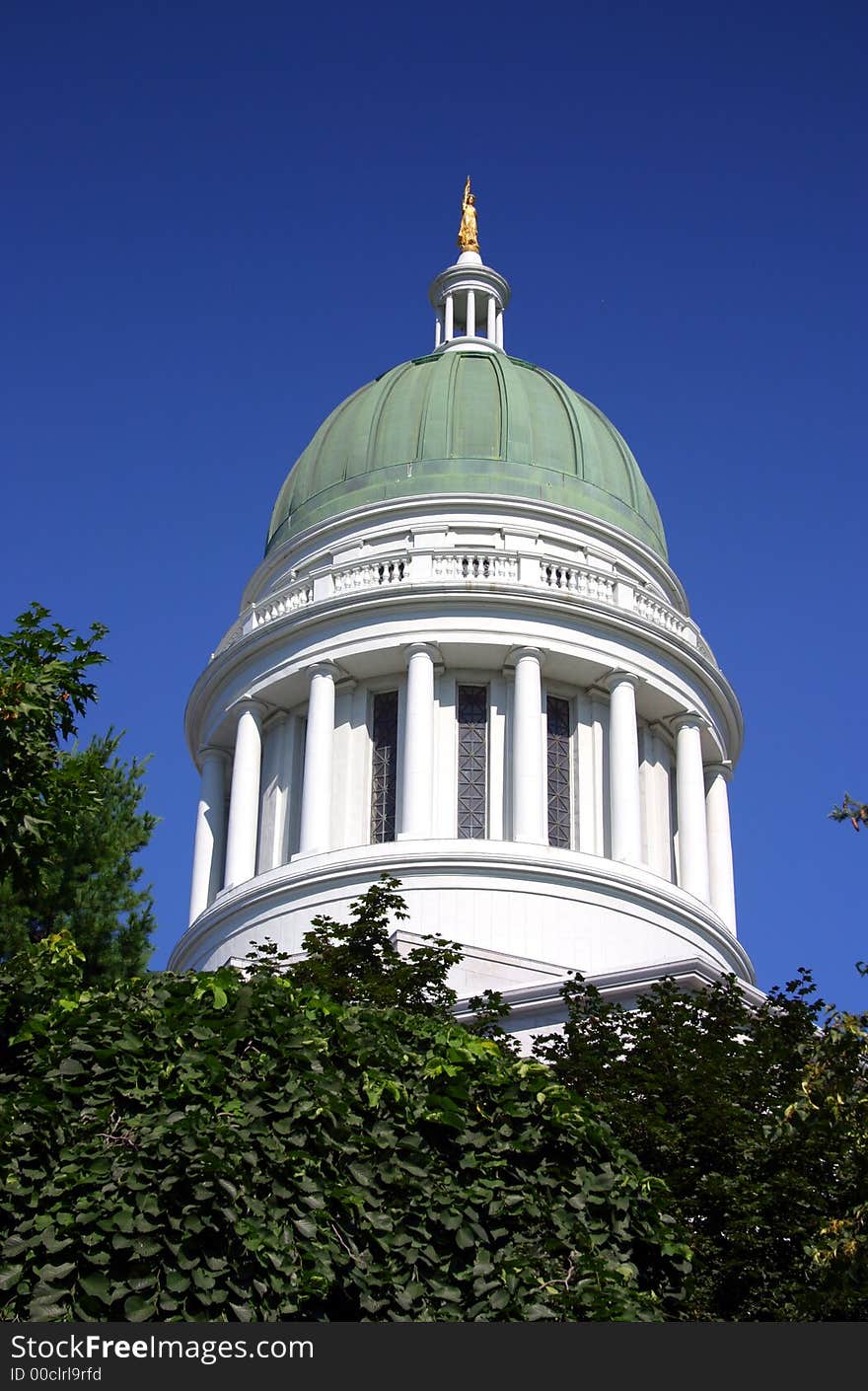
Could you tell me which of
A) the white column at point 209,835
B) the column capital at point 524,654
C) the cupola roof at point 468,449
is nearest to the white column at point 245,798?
the white column at point 209,835

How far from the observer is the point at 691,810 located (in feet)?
126

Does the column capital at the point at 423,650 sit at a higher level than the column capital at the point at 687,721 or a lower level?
higher

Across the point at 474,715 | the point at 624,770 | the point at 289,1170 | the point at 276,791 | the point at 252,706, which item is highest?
the point at 252,706

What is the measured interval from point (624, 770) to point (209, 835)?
8590mm

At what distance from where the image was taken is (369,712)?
38.2 m

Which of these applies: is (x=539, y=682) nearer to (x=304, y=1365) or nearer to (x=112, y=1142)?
(x=112, y=1142)

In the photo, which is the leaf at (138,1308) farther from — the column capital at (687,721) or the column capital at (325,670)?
the column capital at (687,721)

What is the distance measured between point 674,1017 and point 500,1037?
2145mm

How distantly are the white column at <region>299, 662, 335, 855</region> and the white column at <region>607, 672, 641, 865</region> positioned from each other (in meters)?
5.15

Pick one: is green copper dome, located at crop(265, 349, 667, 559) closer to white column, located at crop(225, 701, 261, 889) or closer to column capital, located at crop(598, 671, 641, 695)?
column capital, located at crop(598, 671, 641, 695)

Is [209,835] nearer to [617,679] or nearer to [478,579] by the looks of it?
[478,579]

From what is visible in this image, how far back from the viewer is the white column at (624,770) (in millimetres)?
36188

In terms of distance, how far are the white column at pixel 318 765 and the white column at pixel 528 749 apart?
3.37 m

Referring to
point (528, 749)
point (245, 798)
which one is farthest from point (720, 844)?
point (245, 798)
